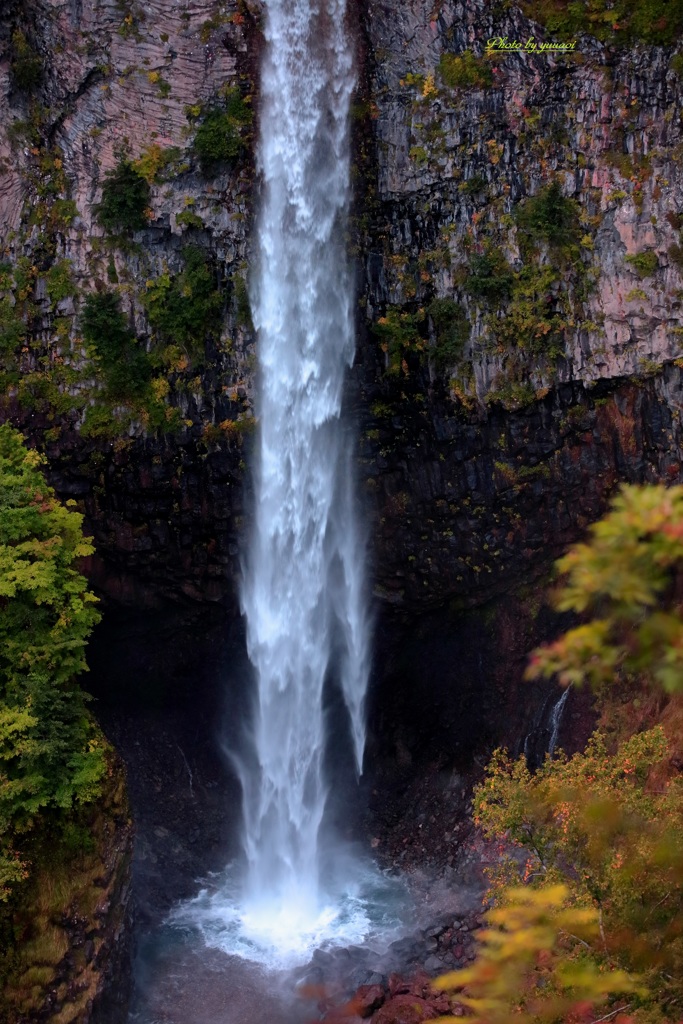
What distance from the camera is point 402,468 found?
18.8 metres

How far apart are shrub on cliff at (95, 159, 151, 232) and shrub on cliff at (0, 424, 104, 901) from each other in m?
5.61

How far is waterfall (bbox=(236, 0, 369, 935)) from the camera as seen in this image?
1767 cm

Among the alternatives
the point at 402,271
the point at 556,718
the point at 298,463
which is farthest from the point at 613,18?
the point at 556,718

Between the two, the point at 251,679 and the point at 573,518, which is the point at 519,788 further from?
the point at 251,679

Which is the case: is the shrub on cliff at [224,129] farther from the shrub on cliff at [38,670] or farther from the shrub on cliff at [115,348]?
the shrub on cliff at [38,670]

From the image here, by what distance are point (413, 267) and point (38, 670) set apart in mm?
10189

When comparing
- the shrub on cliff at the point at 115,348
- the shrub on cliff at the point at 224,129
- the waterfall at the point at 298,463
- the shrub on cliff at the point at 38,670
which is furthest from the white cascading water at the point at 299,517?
the shrub on cliff at the point at 38,670

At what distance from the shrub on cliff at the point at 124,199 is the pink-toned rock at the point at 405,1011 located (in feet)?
→ 48.0

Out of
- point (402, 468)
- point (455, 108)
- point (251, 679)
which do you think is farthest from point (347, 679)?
point (455, 108)

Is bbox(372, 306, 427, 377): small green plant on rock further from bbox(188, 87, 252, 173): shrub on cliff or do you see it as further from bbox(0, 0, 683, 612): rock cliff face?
bbox(188, 87, 252, 173): shrub on cliff

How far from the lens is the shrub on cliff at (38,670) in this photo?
525 inches

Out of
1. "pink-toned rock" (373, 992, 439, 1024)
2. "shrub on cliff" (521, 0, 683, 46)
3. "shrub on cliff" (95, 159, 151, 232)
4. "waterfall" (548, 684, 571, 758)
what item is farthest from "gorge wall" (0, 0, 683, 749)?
"pink-toned rock" (373, 992, 439, 1024)

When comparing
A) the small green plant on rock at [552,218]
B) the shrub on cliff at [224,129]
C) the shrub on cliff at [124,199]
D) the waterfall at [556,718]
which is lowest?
the waterfall at [556,718]

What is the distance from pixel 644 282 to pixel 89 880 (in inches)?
539
